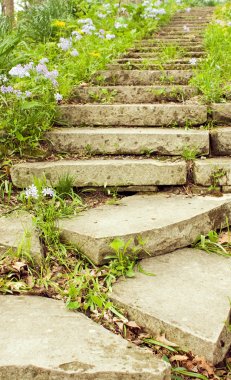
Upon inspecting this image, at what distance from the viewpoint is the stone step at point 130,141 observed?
3.22m

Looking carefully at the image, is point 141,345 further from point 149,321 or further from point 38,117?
point 38,117

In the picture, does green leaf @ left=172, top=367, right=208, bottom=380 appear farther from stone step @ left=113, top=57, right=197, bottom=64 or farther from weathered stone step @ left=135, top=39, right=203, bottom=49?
weathered stone step @ left=135, top=39, right=203, bottom=49

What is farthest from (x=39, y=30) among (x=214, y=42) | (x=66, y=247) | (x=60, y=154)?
(x=66, y=247)

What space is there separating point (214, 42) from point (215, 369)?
4478 mm

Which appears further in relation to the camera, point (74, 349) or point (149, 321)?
point (149, 321)

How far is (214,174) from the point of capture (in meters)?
2.99

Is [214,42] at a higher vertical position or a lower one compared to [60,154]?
higher

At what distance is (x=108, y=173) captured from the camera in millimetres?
3035

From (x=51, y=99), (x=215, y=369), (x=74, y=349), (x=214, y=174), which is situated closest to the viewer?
(x=74, y=349)

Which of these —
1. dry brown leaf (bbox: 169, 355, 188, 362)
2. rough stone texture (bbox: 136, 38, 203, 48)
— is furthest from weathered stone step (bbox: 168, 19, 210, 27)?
dry brown leaf (bbox: 169, 355, 188, 362)

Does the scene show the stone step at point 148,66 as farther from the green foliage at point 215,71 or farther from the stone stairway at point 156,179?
the green foliage at point 215,71

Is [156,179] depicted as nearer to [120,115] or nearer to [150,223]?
[150,223]

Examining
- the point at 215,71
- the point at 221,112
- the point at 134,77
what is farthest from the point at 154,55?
the point at 221,112

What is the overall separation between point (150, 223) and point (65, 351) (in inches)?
40.0
